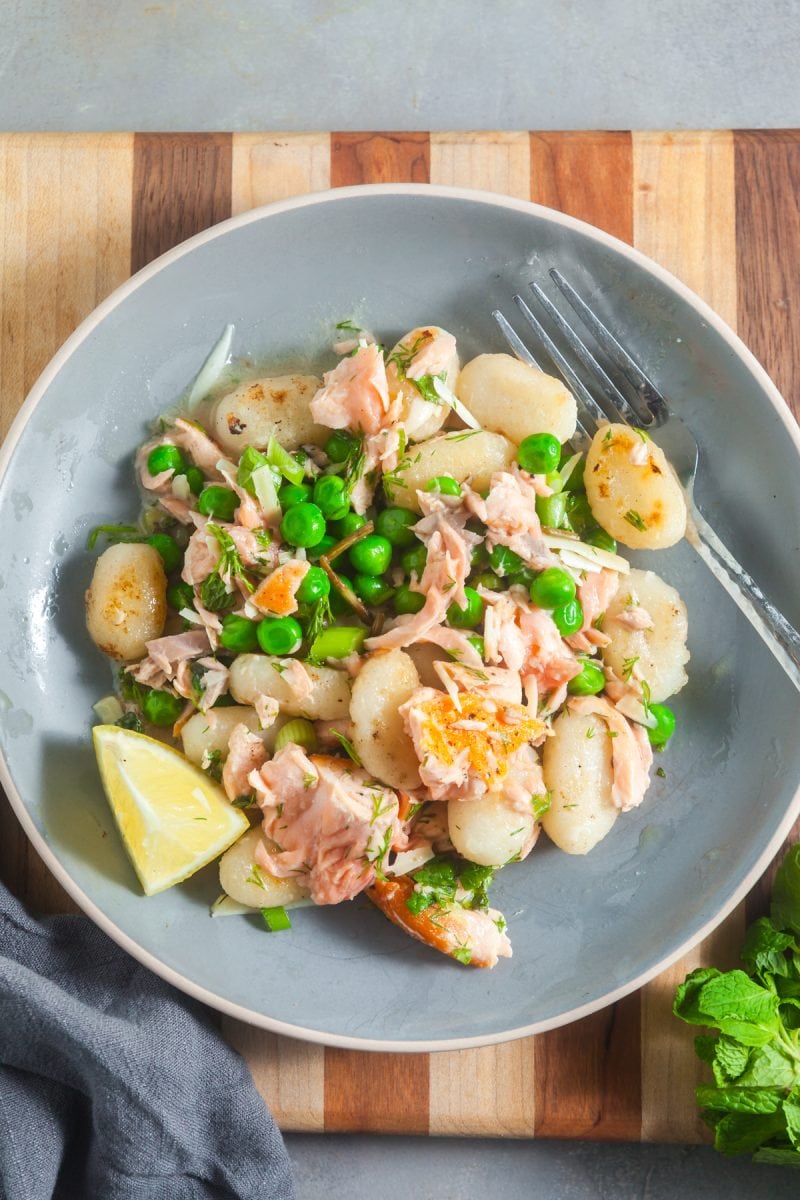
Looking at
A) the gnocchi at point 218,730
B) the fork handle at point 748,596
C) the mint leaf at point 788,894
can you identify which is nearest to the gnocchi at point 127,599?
the gnocchi at point 218,730

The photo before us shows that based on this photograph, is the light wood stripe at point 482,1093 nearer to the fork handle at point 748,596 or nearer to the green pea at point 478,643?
the green pea at point 478,643

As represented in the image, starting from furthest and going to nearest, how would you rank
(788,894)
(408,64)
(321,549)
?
(408,64)
(788,894)
(321,549)

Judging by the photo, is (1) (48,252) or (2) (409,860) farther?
(1) (48,252)

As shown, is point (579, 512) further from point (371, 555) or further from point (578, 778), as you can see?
point (578, 778)

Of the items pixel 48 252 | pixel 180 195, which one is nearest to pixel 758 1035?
pixel 180 195

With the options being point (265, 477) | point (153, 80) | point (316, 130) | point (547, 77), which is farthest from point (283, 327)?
point (547, 77)

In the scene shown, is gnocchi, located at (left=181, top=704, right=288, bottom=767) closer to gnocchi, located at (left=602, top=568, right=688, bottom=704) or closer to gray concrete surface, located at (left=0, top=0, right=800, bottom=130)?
gnocchi, located at (left=602, top=568, right=688, bottom=704)

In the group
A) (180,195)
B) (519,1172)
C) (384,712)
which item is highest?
(180,195)
